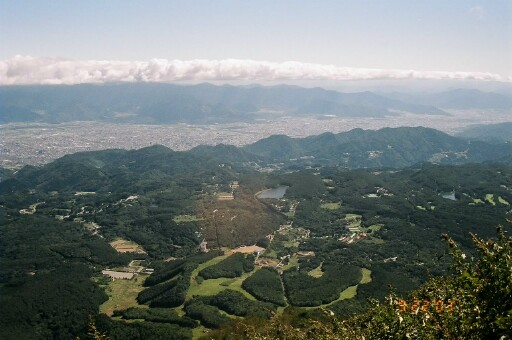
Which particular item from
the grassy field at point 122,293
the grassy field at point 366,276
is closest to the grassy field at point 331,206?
the grassy field at point 366,276

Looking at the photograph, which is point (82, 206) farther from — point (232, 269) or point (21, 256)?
point (232, 269)

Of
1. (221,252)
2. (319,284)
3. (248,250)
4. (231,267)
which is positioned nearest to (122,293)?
(231,267)

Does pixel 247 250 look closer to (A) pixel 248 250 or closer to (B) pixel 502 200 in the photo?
(A) pixel 248 250

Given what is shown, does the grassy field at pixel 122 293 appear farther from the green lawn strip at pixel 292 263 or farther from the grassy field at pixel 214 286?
the green lawn strip at pixel 292 263

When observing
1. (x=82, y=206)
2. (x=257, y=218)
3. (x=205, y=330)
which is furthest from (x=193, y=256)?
(x=82, y=206)

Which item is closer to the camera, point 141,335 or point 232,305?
point 141,335

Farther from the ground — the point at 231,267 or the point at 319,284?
the point at 319,284

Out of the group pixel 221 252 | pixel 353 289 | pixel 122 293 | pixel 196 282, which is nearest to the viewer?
pixel 353 289
